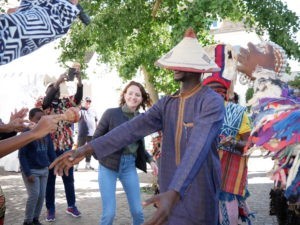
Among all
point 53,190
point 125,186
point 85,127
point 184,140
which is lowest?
point 85,127

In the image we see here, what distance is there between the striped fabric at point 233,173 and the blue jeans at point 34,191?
10.7 feet

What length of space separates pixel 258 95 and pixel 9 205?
638 centimetres

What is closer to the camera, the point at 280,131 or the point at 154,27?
the point at 280,131

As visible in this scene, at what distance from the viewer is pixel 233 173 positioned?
4324 millimetres

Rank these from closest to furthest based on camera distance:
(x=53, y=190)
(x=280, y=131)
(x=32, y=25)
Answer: (x=32, y=25) → (x=280, y=131) → (x=53, y=190)

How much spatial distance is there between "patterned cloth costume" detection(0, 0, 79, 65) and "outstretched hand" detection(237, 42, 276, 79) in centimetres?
178

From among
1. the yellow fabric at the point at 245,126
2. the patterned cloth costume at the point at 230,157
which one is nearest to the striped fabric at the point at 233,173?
the patterned cloth costume at the point at 230,157

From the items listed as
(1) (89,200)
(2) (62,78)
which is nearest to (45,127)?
(2) (62,78)

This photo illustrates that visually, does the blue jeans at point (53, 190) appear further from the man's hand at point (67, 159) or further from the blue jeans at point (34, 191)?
the man's hand at point (67, 159)

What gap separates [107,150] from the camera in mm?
3188

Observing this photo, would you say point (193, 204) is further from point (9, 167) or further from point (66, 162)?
point (9, 167)

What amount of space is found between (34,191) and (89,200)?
94.2 inches

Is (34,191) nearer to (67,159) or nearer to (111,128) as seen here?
(111,128)

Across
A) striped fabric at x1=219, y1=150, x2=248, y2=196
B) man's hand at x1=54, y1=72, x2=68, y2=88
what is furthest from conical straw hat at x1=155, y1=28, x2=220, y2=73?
man's hand at x1=54, y1=72, x2=68, y2=88
